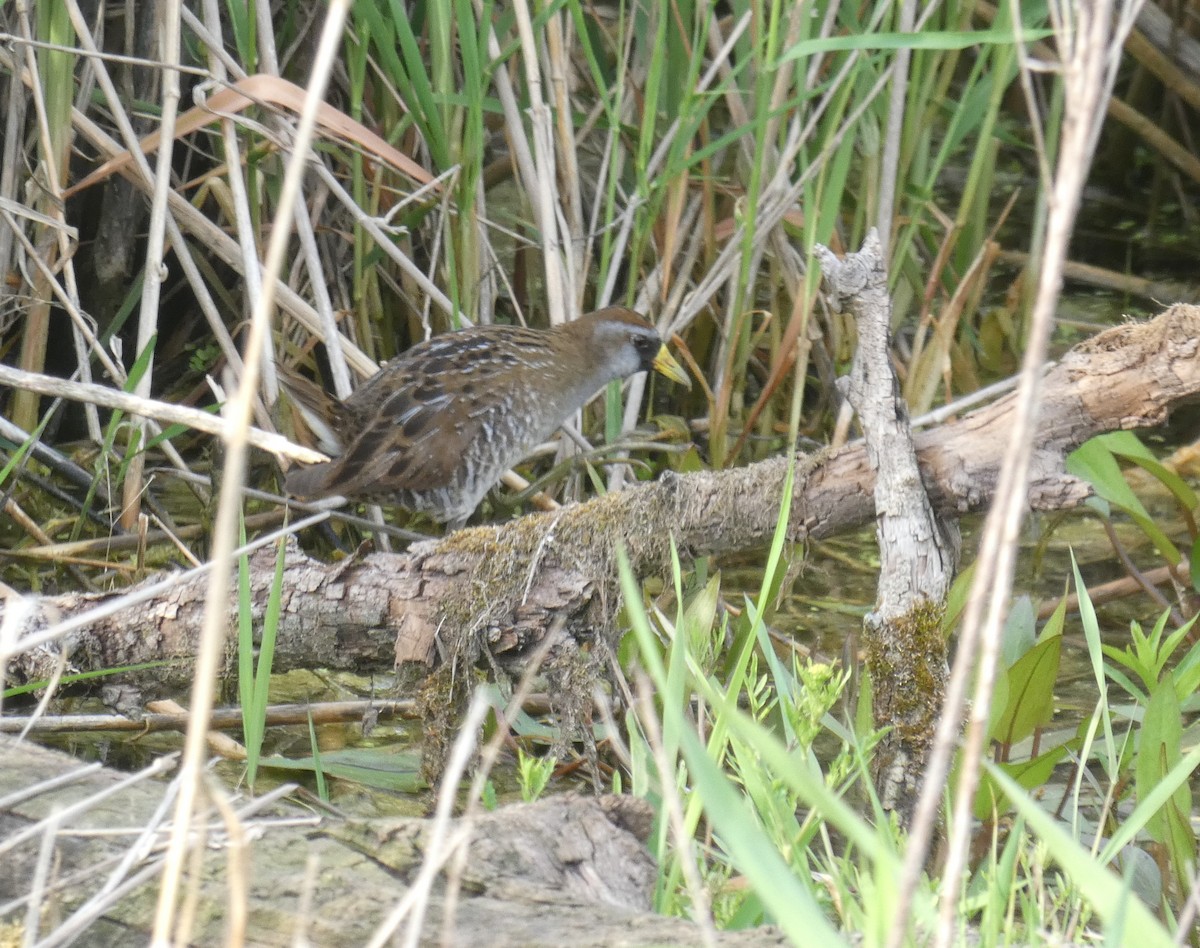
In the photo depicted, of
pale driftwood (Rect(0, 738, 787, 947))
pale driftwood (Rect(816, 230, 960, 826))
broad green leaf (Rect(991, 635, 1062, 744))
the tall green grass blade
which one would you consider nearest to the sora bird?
pale driftwood (Rect(816, 230, 960, 826))

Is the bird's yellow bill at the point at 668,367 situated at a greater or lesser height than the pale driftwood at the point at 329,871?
greater

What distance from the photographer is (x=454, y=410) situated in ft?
9.59

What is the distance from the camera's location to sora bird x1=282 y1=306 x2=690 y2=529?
2830 millimetres

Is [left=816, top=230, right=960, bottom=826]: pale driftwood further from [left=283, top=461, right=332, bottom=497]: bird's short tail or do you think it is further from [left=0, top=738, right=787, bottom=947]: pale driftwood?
[left=283, top=461, right=332, bottom=497]: bird's short tail

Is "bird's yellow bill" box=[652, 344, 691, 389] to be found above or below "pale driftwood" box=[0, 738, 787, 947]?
above

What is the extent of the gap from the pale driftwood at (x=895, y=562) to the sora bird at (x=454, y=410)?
105 centimetres

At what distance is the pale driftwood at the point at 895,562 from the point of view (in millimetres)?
1977

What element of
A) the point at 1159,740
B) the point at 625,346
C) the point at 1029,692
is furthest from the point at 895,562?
the point at 625,346

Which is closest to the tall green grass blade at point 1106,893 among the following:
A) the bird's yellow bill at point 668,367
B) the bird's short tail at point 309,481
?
the bird's short tail at point 309,481

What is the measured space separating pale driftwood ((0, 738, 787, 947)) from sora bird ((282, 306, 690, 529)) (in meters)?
1.40

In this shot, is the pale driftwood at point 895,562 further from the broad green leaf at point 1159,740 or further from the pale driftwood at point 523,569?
the broad green leaf at point 1159,740

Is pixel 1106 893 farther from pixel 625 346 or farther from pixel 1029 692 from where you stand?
pixel 625 346

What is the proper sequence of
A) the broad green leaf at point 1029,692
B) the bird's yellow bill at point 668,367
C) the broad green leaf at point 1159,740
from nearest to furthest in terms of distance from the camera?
1. the broad green leaf at point 1159,740
2. the broad green leaf at point 1029,692
3. the bird's yellow bill at point 668,367

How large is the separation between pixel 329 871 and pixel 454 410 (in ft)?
5.72
